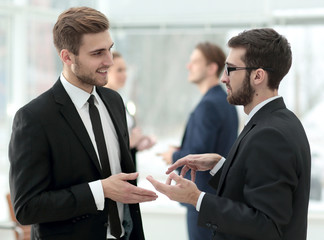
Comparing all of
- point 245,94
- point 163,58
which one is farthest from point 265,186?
point 163,58

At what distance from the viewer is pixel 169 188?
1760 millimetres

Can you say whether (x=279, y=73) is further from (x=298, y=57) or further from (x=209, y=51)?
(x=298, y=57)

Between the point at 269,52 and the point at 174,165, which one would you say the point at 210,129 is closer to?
the point at 174,165

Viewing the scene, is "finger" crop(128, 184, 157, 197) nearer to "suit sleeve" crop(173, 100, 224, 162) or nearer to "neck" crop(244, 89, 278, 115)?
"neck" crop(244, 89, 278, 115)

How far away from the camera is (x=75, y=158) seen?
1.88 m

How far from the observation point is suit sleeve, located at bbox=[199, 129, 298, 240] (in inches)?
64.1

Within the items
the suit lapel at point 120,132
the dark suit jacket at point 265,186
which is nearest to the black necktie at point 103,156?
the suit lapel at point 120,132

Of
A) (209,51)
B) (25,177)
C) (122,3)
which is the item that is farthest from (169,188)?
(122,3)

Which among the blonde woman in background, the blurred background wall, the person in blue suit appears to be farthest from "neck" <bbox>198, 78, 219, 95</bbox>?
the blurred background wall

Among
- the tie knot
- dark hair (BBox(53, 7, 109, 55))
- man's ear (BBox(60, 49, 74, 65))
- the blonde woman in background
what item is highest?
dark hair (BBox(53, 7, 109, 55))

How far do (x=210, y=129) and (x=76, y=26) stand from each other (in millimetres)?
1609

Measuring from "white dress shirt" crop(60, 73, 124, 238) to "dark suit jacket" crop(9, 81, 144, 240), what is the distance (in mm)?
31

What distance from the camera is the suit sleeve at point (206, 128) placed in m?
3.31

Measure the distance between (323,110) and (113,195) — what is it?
343 cm
